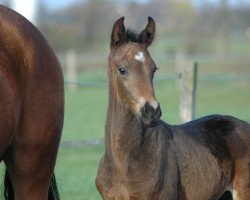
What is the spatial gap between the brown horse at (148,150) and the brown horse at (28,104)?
18.5 inches

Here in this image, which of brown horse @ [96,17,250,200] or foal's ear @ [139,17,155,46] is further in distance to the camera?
foal's ear @ [139,17,155,46]

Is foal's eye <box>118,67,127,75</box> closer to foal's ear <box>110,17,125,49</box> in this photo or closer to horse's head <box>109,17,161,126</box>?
horse's head <box>109,17,161,126</box>

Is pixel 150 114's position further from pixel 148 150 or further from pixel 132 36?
pixel 132 36

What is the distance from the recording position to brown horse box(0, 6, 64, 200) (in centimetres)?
355

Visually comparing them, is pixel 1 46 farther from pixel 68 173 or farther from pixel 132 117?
pixel 68 173

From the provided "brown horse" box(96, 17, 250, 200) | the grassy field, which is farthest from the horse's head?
the grassy field

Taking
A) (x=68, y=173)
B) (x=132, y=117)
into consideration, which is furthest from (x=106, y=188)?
(x=68, y=173)

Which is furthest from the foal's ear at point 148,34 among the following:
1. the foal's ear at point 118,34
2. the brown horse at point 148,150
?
the foal's ear at point 118,34

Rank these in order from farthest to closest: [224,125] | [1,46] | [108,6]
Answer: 1. [108,6]
2. [224,125]
3. [1,46]

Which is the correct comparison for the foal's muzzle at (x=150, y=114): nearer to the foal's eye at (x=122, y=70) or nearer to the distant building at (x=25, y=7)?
the foal's eye at (x=122, y=70)

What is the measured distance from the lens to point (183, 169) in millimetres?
4512

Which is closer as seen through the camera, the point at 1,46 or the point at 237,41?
the point at 1,46

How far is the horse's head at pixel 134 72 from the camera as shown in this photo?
3883mm

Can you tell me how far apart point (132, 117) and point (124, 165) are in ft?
0.98
